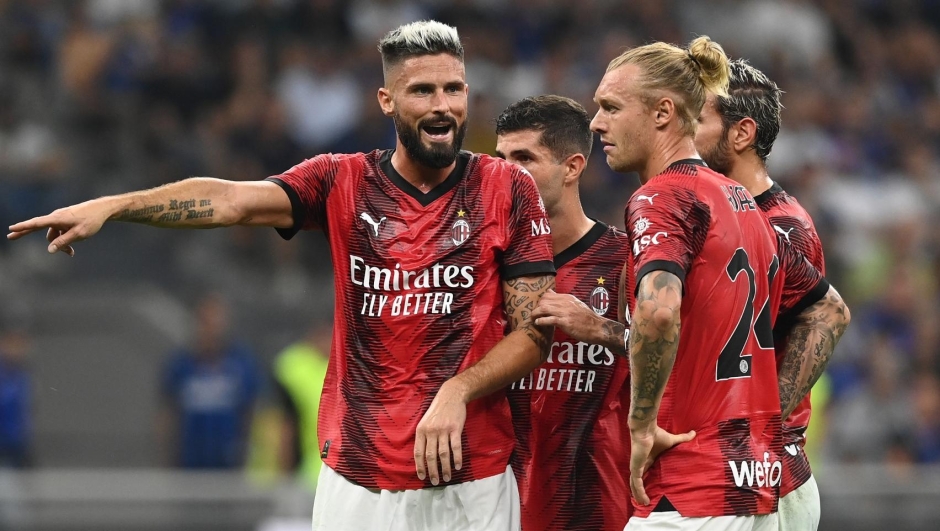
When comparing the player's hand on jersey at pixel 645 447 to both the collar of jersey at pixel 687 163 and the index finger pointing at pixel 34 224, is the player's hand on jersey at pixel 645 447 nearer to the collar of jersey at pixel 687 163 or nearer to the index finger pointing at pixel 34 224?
the collar of jersey at pixel 687 163

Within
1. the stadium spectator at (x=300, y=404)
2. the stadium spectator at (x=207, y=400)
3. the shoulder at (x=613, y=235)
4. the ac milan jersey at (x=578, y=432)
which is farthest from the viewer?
the stadium spectator at (x=207, y=400)

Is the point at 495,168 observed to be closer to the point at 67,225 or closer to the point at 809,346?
the point at 809,346

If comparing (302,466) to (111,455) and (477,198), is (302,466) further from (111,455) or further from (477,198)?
(477,198)

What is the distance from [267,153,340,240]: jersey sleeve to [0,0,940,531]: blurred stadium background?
19.2ft

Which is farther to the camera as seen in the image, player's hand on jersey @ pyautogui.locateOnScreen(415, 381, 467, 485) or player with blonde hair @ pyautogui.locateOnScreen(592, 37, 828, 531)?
player's hand on jersey @ pyautogui.locateOnScreen(415, 381, 467, 485)

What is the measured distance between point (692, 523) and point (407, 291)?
1262 mm

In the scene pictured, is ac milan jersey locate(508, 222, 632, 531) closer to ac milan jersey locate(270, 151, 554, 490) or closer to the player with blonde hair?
ac milan jersey locate(270, 151, 554, 490)

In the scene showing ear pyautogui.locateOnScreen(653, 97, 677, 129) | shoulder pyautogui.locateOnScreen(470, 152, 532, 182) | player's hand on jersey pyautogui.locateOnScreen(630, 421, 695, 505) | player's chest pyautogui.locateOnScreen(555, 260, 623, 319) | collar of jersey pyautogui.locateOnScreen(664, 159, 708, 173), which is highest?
ear pyautogui.locateOnScreen(653, 97, 677, 129)

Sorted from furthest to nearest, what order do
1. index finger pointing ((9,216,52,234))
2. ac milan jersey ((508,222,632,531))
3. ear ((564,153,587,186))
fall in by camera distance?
ear ((564,153,587,186))
ac milan jersey ((508,222,632,531))
index finger pointing ((9,216,52,234))

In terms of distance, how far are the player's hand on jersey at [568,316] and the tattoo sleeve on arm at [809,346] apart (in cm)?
72

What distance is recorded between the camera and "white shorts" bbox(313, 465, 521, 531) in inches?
189

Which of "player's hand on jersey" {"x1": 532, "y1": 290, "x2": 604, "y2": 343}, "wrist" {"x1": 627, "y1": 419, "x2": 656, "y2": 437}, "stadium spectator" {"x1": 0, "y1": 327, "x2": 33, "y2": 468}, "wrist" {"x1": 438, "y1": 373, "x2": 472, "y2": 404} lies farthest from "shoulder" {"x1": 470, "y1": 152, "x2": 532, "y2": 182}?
"stadium spectator" {"x1": 0, "y1": 327, "x2": 33, "y2": 468}

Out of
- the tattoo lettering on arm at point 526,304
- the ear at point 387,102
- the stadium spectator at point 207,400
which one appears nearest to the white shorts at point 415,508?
the tattoo lettering on arm at point 526,304

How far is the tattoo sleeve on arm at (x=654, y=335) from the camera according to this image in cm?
430
